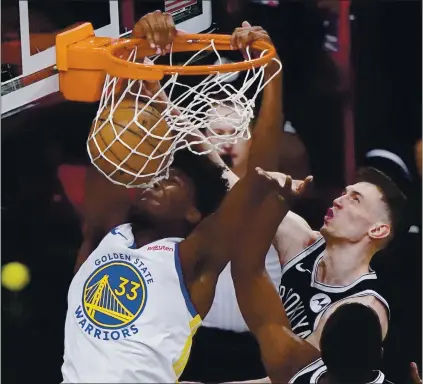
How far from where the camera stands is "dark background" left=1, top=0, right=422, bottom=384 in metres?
2.13

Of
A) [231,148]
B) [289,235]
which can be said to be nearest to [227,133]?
[231,148]

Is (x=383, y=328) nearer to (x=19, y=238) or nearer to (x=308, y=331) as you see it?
(x=308, y=331)

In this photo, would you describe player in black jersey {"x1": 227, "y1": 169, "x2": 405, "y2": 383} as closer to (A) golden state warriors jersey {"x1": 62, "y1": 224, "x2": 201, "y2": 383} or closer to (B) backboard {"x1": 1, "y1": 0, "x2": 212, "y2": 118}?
(A) golden state warriors jersey {"x1": 62, "y1": 224, "x2": 201, "y2": 383}

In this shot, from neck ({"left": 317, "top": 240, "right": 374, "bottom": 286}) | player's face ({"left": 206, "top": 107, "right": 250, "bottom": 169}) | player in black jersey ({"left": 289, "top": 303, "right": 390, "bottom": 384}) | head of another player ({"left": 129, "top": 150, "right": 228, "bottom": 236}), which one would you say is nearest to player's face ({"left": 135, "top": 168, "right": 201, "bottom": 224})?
head of another player ({"left": 129, "top": 150, "right": 228, "bottom": 236})

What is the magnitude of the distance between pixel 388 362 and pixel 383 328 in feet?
0.30

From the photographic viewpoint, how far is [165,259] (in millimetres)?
2146

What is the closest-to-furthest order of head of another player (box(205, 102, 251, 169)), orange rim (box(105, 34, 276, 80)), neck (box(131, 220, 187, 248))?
1. orange rim (box(105, 34, 276, 80))
2. head of another player (box(205, 102, 251, 169))
3. neck (box(131, 220, 187, 248))

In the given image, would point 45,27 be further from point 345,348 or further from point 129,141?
point 345,348

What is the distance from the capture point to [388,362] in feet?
7.18

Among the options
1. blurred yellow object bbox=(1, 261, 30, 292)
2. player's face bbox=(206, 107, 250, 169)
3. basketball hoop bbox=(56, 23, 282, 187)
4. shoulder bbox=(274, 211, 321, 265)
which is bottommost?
blurred yellow object bbox=(1, 261, 30, 292)

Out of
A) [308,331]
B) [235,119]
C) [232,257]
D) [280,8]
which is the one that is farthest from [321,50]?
[308,331]

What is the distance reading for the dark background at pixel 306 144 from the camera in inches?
84.0

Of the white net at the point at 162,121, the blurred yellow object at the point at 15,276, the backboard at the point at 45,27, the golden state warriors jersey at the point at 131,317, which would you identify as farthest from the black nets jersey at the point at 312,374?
the backboard at the point at 45,27

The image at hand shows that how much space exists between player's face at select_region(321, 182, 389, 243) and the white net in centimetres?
30
